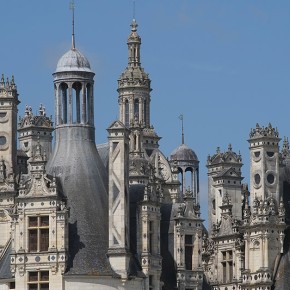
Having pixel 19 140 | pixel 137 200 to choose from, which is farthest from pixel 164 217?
pixel 19 140

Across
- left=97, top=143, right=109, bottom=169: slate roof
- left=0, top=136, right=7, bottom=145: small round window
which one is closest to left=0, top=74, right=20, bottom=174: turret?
left=0, top=136, right=7, bottom=145: small round window

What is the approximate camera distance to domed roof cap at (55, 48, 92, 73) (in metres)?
128

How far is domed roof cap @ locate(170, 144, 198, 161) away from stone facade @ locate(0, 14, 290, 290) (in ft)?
20.4

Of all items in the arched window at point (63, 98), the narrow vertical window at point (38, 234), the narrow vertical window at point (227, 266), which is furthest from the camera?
the narrow vertical window at point (227, 266)

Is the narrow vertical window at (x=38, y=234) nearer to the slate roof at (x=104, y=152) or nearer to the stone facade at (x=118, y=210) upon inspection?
the stone facade at (x=118, y=210)

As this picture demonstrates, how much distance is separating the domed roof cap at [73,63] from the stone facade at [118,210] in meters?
0.06

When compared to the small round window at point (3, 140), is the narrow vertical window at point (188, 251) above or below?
below

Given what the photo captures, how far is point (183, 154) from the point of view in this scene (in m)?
154

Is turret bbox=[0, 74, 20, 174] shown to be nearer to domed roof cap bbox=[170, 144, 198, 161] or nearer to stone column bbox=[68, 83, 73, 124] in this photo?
stone column bbox=[68, 83, 73, 124]

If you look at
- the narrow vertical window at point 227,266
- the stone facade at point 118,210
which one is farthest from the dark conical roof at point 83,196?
the narrow vertical window at point 227,266

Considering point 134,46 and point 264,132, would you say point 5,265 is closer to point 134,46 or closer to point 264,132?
point 264,132

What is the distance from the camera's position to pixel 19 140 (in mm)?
144750

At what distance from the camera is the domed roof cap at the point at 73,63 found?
127650mm

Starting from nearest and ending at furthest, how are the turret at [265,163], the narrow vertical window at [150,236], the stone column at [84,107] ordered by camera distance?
the stone column at [84,107]
the narrow vertical window at [150,236]
the turret at [265,163]
